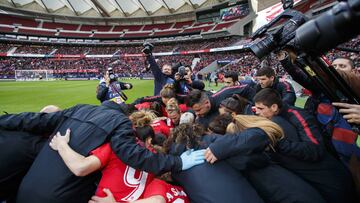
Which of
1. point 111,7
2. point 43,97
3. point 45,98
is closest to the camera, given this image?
point 45,98

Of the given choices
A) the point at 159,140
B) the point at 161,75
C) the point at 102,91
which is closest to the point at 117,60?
the point at 102,91

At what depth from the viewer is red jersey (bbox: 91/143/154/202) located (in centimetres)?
212

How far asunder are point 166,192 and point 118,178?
0.44m

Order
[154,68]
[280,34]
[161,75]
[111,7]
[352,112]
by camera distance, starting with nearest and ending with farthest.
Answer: [352,112] → [280,34] → [154,68] → [161,75] → [111,7]

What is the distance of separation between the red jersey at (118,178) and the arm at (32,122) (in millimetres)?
738

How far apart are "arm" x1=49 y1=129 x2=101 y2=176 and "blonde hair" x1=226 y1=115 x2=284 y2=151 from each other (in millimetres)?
1262

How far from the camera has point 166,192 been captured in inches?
82.7

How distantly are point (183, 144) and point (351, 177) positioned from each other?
1.65 meters

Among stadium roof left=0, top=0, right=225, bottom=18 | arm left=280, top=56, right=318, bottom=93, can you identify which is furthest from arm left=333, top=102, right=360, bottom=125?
stadium roof left=0, top=0, right=225, bottom=18

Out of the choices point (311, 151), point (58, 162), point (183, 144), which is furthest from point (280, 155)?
point (58, 162)

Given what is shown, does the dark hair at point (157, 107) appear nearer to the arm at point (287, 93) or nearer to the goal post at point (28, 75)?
the arm at point (287, 93)

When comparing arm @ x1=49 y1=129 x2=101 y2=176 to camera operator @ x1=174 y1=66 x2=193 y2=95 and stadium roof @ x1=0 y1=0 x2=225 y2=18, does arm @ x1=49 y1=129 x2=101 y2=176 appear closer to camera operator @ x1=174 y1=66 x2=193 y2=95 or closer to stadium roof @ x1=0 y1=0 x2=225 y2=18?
camera operator @ x1=174 y1=66 x2=193 y2=95

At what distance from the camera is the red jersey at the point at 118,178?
6.95 ft

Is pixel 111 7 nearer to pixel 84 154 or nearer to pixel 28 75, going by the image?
pixel 28 75
